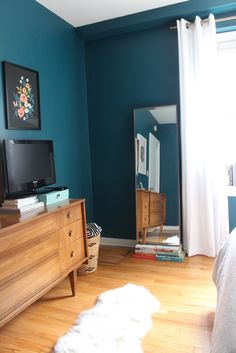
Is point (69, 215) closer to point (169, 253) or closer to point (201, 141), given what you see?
point (169, 253)

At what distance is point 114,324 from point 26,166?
131cm

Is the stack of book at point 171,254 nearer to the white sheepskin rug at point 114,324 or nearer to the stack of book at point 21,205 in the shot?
the white sheepskin rug at point 114,324

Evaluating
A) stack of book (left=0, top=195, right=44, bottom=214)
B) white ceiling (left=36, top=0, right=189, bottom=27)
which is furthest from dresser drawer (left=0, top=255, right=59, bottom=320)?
white ceiling (left=36, top=0, right=189, bottom=27)

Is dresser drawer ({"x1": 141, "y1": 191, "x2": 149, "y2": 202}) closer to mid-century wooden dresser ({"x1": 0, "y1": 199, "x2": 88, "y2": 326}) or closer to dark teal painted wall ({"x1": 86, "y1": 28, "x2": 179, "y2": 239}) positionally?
dark teal painted wall ({"x1": 86, "y1": 28, "x2": 179, "y2": 239})

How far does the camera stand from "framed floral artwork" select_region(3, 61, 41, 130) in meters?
2.29

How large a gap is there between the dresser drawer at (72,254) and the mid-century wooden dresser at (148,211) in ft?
3.00

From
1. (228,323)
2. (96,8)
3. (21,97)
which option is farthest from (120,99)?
(228,323)

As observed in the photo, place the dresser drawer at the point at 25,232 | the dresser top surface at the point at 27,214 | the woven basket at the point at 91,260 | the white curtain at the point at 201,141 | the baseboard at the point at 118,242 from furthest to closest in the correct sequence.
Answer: the baseboard at the point at 118,242
the white curtain at the point at 201,141
the woven basket at the point at 91,260
the dresser top surface at the point at 27,214
the dresser drawer at the point at 25,232

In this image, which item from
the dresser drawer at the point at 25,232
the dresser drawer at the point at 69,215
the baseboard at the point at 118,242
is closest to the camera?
the dresser drawer at the point at 25,232

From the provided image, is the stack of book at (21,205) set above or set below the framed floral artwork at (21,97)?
below

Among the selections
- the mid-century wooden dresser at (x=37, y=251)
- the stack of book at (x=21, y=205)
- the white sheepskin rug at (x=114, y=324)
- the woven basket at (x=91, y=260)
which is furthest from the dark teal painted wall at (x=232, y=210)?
the stack of book at (x=21, y=205)

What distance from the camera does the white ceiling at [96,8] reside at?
8.93 ft

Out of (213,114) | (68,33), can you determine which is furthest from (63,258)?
(68,33)

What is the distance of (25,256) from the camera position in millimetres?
1786
